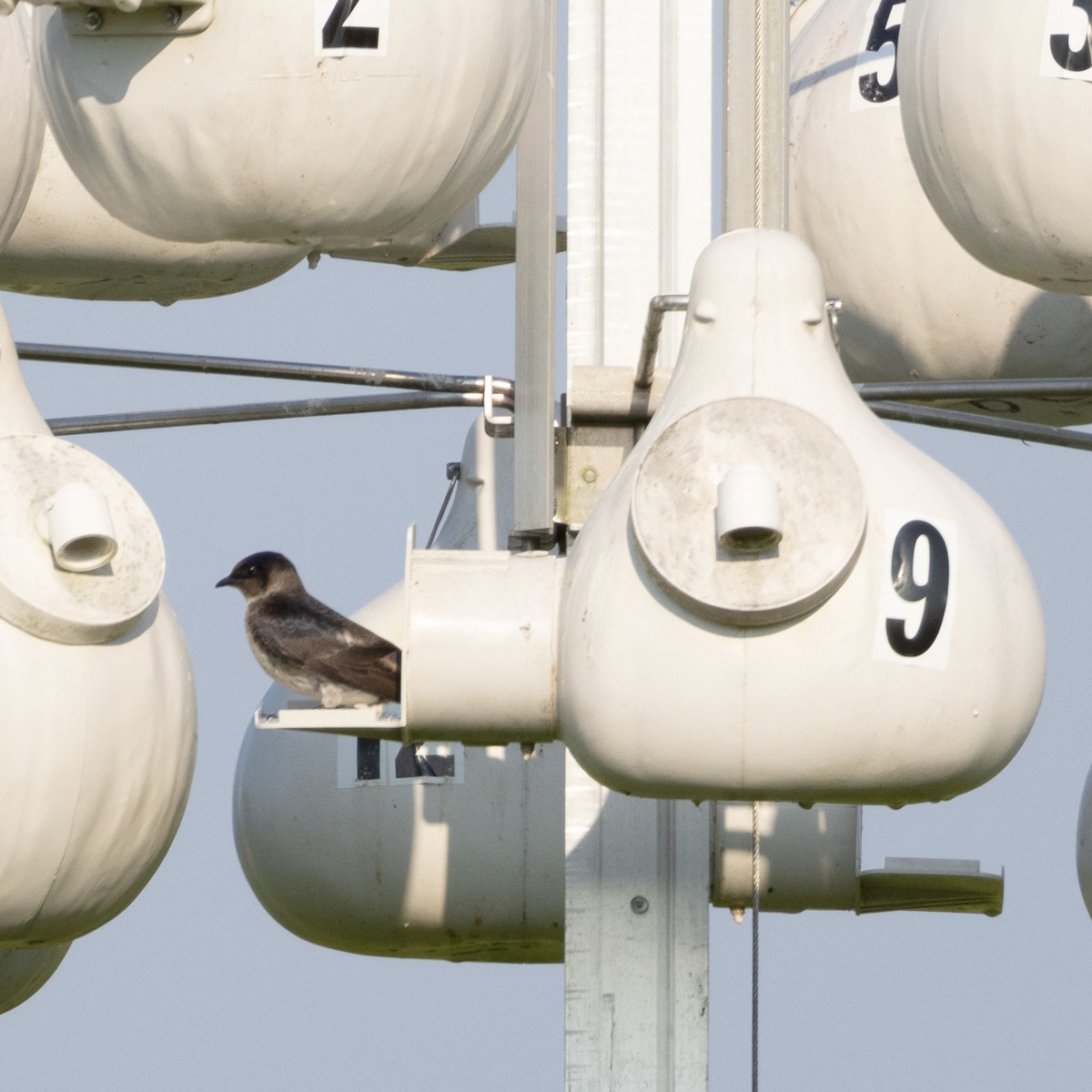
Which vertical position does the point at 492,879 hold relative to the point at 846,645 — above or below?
below

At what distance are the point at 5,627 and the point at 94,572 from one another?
0.24 metres

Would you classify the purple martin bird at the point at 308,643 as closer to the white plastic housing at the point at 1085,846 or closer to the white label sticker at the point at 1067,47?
the white label sticker at the point at 1067,47

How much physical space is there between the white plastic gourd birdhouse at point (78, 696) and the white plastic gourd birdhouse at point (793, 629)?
46.1 inches

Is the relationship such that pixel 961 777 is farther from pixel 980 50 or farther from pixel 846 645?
pixel 980 50

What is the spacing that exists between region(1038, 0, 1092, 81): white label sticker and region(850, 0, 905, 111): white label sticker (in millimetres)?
2085

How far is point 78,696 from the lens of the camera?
7699mm

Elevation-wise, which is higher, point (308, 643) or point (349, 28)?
point (349, 28)

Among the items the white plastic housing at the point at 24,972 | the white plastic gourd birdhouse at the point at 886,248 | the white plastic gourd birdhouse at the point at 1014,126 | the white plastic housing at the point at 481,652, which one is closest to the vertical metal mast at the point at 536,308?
the white plastic gourd birdhouse at the point at 1014,126

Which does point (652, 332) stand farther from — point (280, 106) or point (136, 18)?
point (136, 18)

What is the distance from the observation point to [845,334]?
10.7m

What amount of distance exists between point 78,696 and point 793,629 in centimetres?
166

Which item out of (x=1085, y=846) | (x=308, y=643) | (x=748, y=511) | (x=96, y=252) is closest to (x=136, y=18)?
(x=308, y=643)

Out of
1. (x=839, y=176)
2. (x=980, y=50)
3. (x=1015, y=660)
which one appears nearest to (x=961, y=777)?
(x=1015, y=660)

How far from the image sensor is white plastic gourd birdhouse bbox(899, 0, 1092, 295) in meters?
7.98
